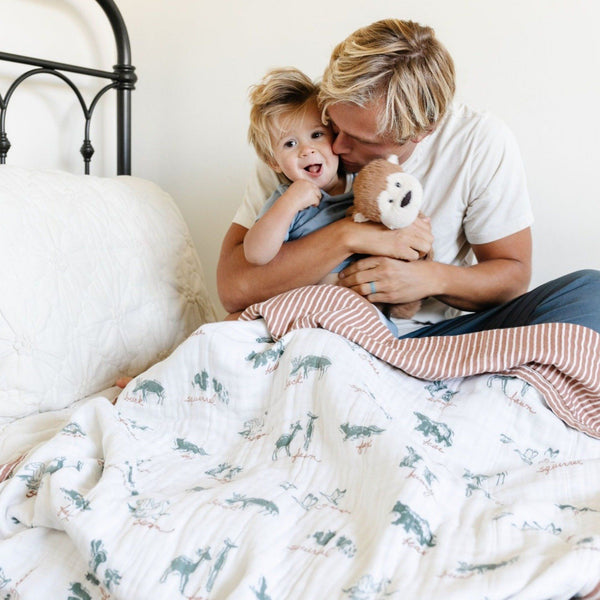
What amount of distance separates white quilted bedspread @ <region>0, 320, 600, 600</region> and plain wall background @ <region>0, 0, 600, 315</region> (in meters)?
0.76

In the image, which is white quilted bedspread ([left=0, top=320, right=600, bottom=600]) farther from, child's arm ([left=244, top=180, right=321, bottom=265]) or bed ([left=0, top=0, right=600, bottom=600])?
child's arm ([left=244, top=180, right=321, bottom=265])

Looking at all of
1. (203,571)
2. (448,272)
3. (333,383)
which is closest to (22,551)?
(203,571)

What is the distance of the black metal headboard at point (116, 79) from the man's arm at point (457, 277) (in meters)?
0.89

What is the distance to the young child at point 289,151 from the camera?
1.36 meters

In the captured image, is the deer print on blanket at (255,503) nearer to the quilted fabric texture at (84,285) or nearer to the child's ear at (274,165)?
the quilted fabric texture at (84,285)

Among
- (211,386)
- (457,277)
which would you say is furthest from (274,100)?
(211,386)

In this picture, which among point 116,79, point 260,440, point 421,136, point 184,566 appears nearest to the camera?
point 184,566

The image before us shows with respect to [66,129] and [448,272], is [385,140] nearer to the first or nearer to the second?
[448,272]

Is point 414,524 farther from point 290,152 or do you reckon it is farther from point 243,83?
point 243,83

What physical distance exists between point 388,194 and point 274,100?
0.31 meters

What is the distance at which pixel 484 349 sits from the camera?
119 centimetres

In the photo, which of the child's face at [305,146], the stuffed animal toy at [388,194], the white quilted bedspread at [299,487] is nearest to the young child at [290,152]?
the child's face at [305,146]

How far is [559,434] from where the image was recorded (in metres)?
1.10

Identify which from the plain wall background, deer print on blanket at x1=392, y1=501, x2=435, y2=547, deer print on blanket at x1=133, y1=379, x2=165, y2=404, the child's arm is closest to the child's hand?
the child's arm
